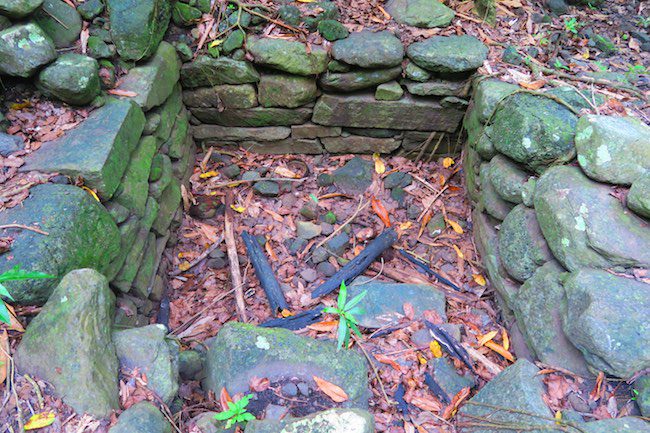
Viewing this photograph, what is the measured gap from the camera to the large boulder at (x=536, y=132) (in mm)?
2502

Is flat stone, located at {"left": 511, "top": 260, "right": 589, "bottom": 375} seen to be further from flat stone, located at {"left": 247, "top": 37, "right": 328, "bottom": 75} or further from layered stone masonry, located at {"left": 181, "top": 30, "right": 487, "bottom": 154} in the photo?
flat stone, located at {"left": 247, "top": 37, "right": 328, "bottom": 75}

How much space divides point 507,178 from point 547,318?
2.90 feet

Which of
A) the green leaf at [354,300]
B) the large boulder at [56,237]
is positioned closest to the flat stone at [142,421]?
the large boulder at [56,237]

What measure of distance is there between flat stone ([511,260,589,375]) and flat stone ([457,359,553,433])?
5.9 inches

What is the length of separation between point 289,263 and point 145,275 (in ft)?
3.09

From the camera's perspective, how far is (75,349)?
5.86 ft

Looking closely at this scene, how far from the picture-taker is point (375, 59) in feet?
10.7

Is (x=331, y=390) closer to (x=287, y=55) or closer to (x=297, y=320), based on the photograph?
(x=297, y=320)

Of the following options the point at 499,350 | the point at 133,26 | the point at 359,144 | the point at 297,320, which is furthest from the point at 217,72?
the point at 499,350

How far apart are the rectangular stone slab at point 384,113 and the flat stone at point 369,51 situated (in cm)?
32

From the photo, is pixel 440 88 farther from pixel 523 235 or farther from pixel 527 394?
pixel 527 394

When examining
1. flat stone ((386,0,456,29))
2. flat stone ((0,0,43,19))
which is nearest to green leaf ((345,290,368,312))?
flat stone ((386,0,456,29))

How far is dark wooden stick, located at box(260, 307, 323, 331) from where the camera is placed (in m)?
2.66

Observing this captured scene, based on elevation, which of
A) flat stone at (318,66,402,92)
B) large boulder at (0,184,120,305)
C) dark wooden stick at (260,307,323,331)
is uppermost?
flat stone at (318,66,402,92)
